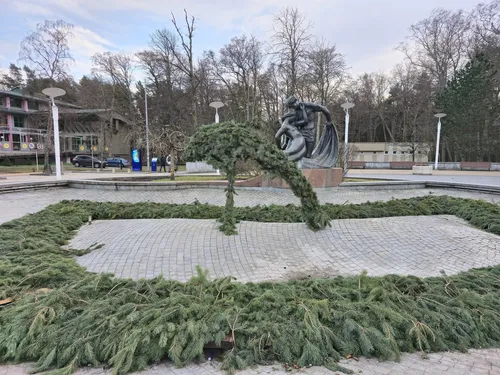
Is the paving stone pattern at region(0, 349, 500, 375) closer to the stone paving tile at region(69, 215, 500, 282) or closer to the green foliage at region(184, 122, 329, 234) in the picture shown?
the stone paving tile at region(69, 215, 500, 282)

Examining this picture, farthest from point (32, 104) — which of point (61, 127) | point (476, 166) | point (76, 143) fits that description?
point (476, 166)

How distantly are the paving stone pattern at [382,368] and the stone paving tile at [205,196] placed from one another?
7112 mm

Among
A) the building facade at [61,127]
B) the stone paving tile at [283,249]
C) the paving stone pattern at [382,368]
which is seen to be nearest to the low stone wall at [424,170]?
the stone paving tile at [283,249]

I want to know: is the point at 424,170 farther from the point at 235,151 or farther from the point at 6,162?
the point at 6,162

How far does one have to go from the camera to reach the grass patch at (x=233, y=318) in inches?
104

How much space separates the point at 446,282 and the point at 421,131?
4130 cm

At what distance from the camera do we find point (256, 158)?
18.3ft

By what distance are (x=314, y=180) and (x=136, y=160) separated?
2014 centimetres

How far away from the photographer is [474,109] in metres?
32.2

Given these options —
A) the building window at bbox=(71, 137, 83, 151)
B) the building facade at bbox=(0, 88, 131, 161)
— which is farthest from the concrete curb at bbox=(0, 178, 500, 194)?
the building window at bbox=(71, 137, 83, 151)

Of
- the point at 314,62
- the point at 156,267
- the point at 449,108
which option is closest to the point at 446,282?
the point at 156,267

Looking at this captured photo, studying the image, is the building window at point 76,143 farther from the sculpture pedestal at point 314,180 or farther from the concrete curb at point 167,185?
Result: the sculpture pedestal at point 314,180

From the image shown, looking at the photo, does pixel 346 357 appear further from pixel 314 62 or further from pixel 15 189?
pixel 314 62

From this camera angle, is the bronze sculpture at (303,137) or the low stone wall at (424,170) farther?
the low stone wall at (424,170)
